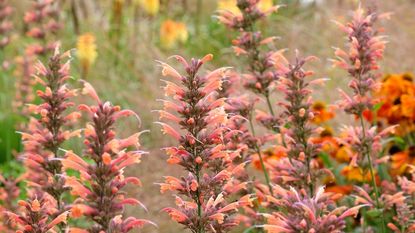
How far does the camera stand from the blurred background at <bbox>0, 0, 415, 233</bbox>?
715 centimetres

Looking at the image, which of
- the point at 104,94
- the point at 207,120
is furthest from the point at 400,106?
the point at 104,94

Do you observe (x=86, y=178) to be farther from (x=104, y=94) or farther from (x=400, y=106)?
(x=104, y=94)

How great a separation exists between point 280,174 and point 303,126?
0.75 ft

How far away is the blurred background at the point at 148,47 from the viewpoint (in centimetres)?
715

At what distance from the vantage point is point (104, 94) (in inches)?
337

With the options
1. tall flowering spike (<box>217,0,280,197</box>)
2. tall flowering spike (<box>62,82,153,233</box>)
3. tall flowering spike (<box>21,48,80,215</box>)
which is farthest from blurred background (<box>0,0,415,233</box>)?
tall flowering spike (<box>62,82,153,233</box>)

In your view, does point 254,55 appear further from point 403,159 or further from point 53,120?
point 403,159

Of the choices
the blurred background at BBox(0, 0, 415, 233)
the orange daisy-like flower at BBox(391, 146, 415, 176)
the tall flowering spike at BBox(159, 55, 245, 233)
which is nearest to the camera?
the tall flowering spike at BBox(159, 55, 245, 233)

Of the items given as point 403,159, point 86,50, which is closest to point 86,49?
point 86,50

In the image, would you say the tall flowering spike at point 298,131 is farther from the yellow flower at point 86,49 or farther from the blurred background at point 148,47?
the yellow flower at point 86,49

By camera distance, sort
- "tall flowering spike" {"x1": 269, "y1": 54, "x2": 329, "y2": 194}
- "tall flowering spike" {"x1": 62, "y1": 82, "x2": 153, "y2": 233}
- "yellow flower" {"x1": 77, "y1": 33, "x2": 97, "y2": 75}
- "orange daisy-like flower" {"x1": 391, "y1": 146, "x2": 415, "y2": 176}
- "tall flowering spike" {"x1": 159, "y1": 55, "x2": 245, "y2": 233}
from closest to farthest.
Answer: "tall flowering spike" {"x1": 62, "y1": 82, "x2": 153, "y2": 233} → "tall flowering spike" {"x1": 159, "y1": 55, "x2": 245, "y2": 233} → "tall flowering spike" {"x1": 269, "y1": 54, "x2": 329, "y2": 194} → "orange daisy-like flower" {"x1": 391, "y1": 146, "x2": 415, "y2": 176} → "yellow flower" {"x1": 77, "y1": 33, "x2": 97, "y2": 75}

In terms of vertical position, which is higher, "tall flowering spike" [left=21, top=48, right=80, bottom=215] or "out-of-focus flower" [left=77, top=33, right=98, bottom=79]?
"out-of-focus flower" [left=77, top=33, right=98, bottom=79]

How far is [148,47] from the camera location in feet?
31.1

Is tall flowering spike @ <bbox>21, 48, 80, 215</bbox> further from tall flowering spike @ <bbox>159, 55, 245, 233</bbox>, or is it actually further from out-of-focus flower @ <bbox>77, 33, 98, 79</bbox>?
out-of-focus flower @ <bbox>77, 33, 98, 79</bbox>
